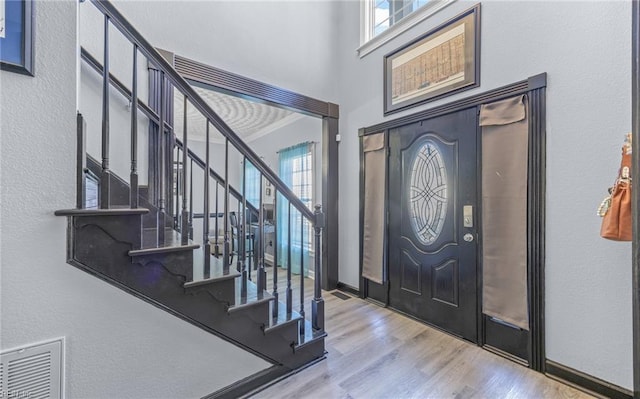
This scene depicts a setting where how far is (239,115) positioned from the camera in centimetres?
529

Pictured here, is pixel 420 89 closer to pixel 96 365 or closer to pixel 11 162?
pixel 11 162

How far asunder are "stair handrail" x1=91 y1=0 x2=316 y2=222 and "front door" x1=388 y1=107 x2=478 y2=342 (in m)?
1.43

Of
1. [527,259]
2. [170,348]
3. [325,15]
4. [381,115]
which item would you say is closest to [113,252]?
[170,348]

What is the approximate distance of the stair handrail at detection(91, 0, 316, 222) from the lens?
130cm

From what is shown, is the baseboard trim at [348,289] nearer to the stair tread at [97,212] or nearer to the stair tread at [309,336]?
the stair tread at [309,336]

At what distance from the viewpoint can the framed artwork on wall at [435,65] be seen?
8.14 ft

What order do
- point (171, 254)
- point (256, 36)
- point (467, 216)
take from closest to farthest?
point (171, 254) < point (467, 216) < point (256, 36)

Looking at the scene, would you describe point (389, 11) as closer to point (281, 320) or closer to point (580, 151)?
point (580, 151)

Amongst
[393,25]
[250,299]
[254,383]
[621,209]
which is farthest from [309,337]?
[393,25]

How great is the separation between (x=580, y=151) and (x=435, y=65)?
4.90 feet

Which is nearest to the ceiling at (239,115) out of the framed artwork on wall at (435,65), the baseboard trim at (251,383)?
the framed artwork on wall at (435,65)

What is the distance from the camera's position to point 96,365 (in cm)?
134

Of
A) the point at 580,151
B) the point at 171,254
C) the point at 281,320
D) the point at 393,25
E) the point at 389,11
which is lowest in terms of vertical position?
the point at 281,320

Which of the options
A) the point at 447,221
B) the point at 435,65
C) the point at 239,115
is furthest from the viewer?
the point at 239,115
